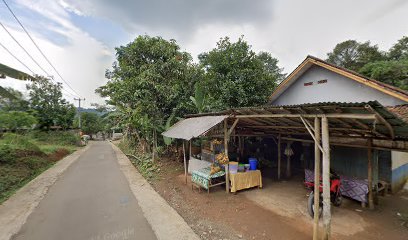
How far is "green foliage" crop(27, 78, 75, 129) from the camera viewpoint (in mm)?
22312

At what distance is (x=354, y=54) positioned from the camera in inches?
891

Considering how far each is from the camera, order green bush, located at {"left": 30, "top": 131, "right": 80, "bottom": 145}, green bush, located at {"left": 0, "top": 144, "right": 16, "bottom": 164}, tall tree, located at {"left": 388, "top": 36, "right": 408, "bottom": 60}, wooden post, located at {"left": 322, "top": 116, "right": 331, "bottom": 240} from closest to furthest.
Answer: wooden post, located at {"left": 322, "top": 116, "right": 331, "bottom": 240} < green bush, located at {"left": 0, "top": 144, "right": 16, "bottom": 164} < tall tree, located at {"left": 388, "top": 36, "right": 408, "bottom": 60} < green bush, located at {"left": 30, "top": 131, "right": 80, "bottom": 145}

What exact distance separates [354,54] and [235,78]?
18889 mm

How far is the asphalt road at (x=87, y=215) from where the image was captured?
491cm

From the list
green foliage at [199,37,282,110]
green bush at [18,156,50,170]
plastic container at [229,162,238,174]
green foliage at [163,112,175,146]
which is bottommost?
green bush at [18,156,50,170]

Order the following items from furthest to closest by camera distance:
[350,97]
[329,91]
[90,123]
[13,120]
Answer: [90,123] → [13,120] → [329,91] → [350,97]

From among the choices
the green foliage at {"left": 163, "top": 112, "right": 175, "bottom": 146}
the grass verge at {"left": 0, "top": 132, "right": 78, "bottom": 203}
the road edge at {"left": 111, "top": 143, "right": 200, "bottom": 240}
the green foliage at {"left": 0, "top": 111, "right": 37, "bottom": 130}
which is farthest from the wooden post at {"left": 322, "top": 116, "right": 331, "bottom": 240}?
the green foliage at {"left": 0, "top": 111, "right": 37, "bottom": 130}

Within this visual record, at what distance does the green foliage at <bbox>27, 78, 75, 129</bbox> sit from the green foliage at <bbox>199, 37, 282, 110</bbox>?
20.8 m

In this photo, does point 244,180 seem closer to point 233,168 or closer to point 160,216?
point 233,168

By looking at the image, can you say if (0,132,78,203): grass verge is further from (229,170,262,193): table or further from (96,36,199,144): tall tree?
(229,170,262,193): table

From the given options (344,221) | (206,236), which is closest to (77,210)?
(206,236)

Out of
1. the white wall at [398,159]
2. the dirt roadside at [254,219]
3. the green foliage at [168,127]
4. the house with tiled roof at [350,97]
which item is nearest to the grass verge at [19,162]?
the dirt roadside at [254,219]

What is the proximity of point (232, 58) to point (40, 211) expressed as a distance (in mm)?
11839

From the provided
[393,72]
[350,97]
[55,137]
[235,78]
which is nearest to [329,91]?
[350,97]
